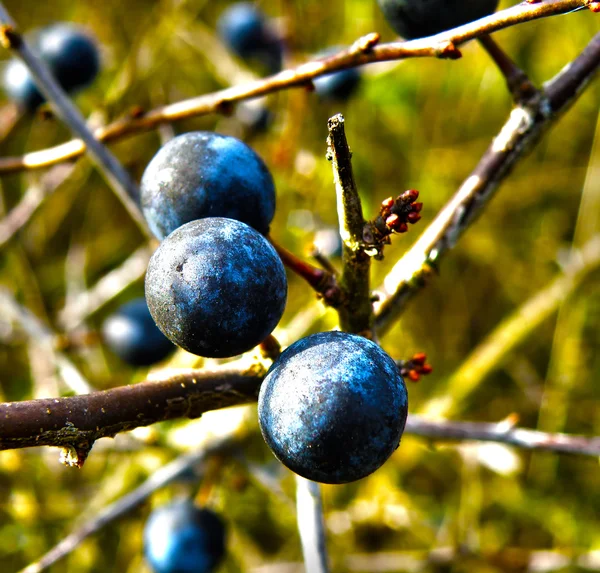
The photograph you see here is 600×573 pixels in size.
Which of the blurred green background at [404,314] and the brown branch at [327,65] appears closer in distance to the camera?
the brown branch at [327,65]

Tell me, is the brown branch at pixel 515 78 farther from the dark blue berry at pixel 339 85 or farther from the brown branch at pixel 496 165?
the dark blue berry at pixel 339 85

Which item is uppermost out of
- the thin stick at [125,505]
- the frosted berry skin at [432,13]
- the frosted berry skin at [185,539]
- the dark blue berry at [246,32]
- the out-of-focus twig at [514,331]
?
the frosted berry skin at [432,13]

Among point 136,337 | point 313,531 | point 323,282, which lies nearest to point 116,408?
point 323,282

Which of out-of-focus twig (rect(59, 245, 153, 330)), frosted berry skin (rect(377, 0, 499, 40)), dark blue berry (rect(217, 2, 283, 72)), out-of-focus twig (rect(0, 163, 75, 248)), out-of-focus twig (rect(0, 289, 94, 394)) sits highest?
frosted berry skin (rect(377, 0, 499, 40))

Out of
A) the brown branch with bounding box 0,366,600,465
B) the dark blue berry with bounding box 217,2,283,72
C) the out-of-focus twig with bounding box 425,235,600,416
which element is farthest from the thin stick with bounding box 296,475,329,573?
the dark blue berry with bounding box 217,2,283,72

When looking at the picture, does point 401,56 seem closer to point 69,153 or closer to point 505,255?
point 69,153

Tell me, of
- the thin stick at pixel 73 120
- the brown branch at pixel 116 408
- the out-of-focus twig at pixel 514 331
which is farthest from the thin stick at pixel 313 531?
the out-of-focus twig at pixel 514 331

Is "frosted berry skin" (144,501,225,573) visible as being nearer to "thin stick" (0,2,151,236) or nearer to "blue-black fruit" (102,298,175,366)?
"blue-black fruit" (102,298,175,366)
